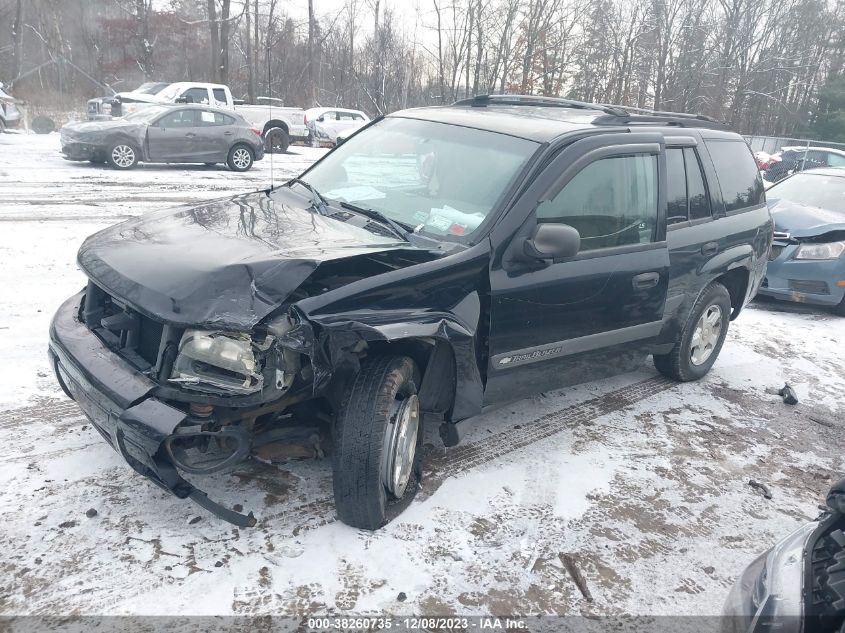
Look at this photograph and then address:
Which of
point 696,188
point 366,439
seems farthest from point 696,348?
point 366,439

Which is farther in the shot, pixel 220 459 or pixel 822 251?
pixel 822 251

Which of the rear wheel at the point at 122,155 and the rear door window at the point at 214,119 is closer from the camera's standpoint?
the rear wheel at the point at 122,155

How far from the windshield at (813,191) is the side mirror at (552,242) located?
21.8 feet

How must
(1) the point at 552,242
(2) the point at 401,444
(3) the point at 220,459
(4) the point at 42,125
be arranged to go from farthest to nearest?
(4) the point at 42,125, (1) the point at 552,242, (2) the point at 401,444, (3) the point at 220,459

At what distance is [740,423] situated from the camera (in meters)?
4.72

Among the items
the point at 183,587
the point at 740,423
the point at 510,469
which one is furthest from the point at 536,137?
the point at 183,587

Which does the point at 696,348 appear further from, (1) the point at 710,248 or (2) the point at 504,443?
(2) the point at 504,443

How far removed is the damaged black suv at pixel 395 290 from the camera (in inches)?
105

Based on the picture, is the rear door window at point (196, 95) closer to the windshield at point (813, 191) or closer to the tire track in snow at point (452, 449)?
the windshield at point (813, 191)

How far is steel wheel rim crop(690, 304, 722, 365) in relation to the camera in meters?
5.08

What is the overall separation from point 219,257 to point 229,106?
1965cm

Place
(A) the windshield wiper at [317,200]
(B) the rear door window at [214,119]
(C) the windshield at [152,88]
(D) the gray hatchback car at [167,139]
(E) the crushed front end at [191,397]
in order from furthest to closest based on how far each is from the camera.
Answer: (C) the windshield at [152,88] → (B) the rear door window at [214,119] → (D) the gray hatchback car at [167,139] → (A) the windshield wiper at [317,200] → (E) the crushed front end at [191,397]

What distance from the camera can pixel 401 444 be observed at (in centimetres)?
313

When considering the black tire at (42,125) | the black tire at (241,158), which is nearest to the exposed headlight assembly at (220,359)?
the black tire at (241,158)
